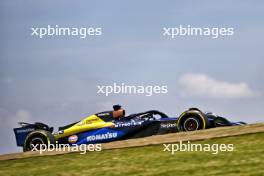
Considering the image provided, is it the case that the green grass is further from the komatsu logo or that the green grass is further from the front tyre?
the komatsu logo

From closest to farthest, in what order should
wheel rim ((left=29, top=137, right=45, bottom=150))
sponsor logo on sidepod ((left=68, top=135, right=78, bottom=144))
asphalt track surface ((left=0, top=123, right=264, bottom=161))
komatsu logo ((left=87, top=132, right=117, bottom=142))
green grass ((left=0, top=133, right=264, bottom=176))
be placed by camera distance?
green grass ((left=0, top=133, right=264, bottom=176))
asphalt track surface ((left=0, top=123, right=264, bottom=161))
komatsu logo ((left=87, top=132, right=117, bottom=142))
wheel rim ((left=29, top=137, right=45, bottom=150))
sponsor logo on sidepod ((left=68, top=135, right=78, bottom=144))

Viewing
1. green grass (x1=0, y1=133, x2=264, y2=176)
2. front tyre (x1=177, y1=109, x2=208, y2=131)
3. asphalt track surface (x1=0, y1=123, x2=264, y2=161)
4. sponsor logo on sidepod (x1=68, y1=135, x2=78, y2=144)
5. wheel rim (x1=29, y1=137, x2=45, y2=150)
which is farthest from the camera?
sponsor logo on sidepod (x1=68, y1=135, x2=78, y2=144)

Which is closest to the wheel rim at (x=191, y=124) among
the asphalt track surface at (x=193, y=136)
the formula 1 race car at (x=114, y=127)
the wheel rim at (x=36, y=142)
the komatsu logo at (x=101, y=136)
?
the formula 1 race car at (x=114, y=127)

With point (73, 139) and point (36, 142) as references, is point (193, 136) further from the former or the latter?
point (36, 142)

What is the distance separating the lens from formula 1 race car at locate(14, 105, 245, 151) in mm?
12453

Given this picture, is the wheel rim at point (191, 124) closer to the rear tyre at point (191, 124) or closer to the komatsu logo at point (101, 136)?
the rear tyre at point (191, 124)

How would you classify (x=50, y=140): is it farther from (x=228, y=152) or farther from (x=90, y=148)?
(x=228, y=152)

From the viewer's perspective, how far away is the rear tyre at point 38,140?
13352mm

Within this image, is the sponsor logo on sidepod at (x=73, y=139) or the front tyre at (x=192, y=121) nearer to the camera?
the front tyre at (x=192, y=121)

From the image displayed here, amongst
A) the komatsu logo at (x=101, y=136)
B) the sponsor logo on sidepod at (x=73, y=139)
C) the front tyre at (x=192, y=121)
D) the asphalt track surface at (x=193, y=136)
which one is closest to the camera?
the asphalt track surface at (x=193, y=136)

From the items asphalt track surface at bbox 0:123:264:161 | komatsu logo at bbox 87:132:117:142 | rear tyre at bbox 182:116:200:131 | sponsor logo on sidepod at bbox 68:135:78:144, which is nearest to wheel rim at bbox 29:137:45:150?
sponsor logo on sidepod at bbox 68:135:78:144

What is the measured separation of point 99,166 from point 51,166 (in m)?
1.19

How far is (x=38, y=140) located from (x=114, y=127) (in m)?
1.99

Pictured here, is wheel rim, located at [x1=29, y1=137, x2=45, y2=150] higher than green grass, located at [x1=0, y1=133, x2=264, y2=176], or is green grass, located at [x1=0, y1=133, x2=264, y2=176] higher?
wheel rim, located at [x1=29, y1=137, x2=45, y2=150]
